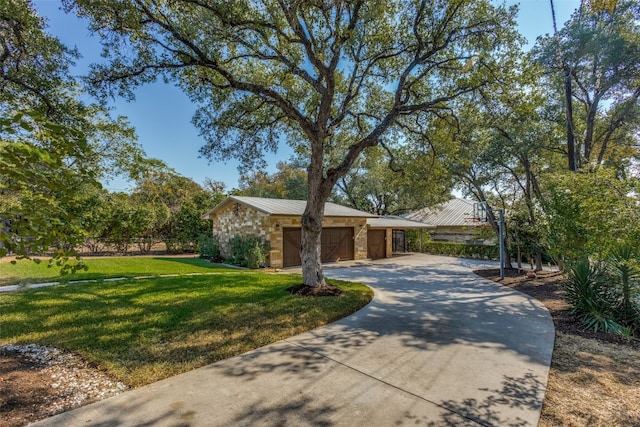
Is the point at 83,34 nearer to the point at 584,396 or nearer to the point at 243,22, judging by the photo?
the point at 243,22

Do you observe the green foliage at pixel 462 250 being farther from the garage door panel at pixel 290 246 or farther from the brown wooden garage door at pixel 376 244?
the garage door panel at pixel 290 246

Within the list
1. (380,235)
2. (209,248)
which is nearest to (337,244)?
(380,235)

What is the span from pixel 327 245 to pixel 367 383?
13.5 m

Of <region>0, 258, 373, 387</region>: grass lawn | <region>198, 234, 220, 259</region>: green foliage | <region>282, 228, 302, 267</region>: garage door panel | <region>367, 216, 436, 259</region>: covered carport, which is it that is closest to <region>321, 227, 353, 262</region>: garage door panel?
<region>282, 228, 302, 267</region>: garage door panel

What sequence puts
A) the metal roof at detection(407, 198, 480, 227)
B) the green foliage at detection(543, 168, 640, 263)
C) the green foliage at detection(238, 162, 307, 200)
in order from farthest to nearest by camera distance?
the green foliage at detection(238, 162, 307, 200) → the metal roof at detection(407, 198, 480, 227) → the green foliage at detection(543, 168, 640, 263)

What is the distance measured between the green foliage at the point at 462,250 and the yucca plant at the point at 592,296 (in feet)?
42.0

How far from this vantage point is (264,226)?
14719 millimetres

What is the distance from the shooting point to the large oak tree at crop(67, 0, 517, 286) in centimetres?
683

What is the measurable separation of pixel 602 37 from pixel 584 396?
1053cm

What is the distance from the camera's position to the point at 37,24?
701 centimetres

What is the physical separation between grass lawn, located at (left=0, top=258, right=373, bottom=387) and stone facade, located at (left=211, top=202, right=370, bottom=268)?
5.90 meters

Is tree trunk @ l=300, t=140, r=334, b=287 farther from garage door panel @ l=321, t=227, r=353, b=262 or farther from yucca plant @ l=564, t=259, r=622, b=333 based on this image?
garage door panel @ l=321, t=227, r=353, b=262

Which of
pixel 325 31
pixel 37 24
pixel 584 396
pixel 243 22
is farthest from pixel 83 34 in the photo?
pixel 584 396

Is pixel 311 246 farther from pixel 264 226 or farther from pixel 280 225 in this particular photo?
pixel 264 226
